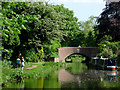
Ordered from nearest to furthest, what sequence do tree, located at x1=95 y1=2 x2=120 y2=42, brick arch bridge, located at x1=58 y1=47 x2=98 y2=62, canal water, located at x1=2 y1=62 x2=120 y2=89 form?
1. canal water, located at x1=2 y1=62 x2=120 y2=89
2. tree, located at x1=95 y1=2 x2=120 y2=42
3. brick arch bridge, located at x1=58 y1=47 x2=98 y2=62

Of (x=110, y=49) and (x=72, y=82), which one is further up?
(x=110, y=49)

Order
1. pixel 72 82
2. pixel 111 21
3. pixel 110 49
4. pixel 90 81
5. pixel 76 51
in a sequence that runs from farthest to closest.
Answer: pixel 76 51 → pixel 110 49 → pixel 111 21 → pixel 90 81 → pixel 72 82

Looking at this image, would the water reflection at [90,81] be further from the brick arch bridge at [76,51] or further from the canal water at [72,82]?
the brick arch bridge at [76,51]

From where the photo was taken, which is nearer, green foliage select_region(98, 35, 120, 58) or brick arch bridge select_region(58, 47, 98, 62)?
green foliage select_region(98, 35, 120, 58)

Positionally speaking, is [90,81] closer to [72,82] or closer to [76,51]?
[72,82]

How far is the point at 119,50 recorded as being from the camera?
38.7 meters

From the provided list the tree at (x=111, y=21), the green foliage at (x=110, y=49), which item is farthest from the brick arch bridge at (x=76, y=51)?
the green foliage at (x=110, y=49)

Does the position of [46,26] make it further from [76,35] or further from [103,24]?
[76,35]

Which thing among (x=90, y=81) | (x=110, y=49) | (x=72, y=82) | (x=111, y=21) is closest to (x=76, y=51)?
(x=110, y=49)

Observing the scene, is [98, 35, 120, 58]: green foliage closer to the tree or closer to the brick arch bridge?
the tree

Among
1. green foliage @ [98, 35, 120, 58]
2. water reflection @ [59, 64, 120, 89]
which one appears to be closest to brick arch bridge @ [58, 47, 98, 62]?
green foliage @ [98, 35, 120, 58]

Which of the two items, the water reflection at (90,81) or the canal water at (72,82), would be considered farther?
the water reflection at (90,81)

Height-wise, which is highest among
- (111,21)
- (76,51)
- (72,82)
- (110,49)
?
(111,21)

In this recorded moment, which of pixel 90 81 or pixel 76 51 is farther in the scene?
pixel 76 51
